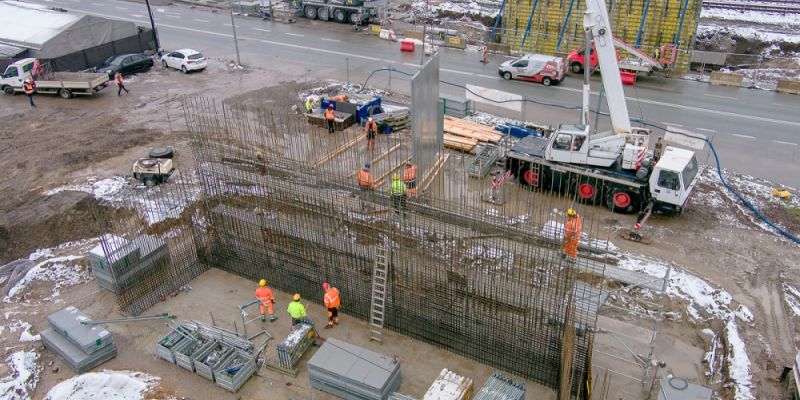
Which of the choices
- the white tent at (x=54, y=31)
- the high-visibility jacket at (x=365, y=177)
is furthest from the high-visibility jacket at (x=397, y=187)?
the white tent at (x=54, y=31)

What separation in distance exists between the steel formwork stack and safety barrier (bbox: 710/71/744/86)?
6.70ft

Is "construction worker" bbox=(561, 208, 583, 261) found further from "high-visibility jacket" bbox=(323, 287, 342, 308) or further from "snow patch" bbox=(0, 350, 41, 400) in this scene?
"snow patch" bbox=(0, 350, 41, 400)

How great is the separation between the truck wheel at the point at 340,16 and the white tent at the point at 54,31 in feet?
47.3

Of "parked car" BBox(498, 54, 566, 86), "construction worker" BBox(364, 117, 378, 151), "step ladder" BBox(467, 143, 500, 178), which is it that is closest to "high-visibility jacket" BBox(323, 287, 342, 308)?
"step ladder" BBox(467, 143, 500, 178)

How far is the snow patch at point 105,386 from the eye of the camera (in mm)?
12859

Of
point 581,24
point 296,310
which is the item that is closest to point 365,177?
point 296,310

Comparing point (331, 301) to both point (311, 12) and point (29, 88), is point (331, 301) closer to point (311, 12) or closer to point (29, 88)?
point (29, 88)

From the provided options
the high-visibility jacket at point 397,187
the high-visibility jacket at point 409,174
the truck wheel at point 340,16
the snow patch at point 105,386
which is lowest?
the snow patch at point 105,386

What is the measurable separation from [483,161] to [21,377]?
15647mm

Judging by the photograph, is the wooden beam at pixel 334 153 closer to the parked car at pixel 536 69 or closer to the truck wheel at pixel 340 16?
the parked car at pixel 536 69

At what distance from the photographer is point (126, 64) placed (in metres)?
33.8

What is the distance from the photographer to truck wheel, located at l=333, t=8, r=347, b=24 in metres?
44.2

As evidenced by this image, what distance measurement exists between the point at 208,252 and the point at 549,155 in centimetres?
1165

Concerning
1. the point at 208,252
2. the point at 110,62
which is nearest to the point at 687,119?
the point at 208,252
